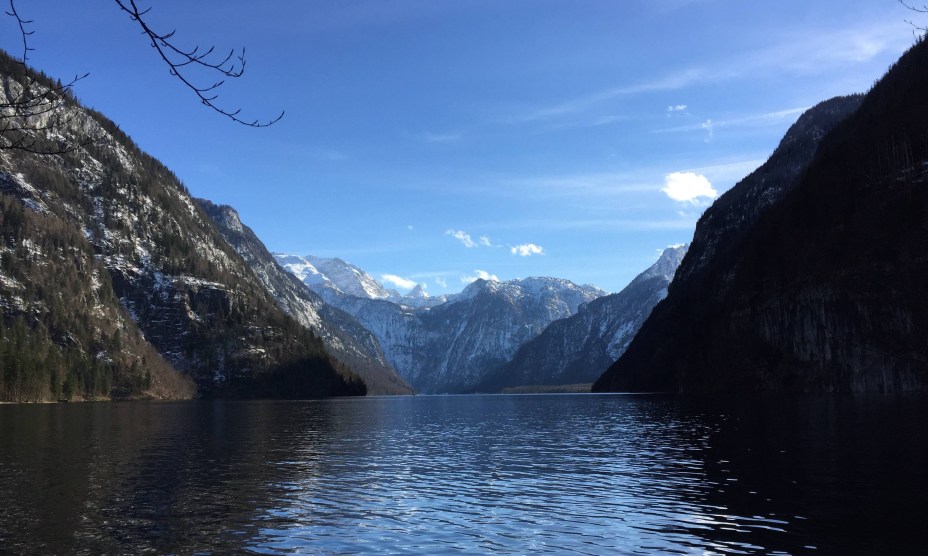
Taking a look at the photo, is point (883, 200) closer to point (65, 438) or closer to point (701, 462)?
point (701, 462)

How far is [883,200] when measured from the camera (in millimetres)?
177375

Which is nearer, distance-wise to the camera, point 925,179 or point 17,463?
point 17,463

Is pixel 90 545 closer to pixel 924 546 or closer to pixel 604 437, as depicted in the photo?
pixel 924 546

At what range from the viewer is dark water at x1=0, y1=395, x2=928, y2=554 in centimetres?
2719

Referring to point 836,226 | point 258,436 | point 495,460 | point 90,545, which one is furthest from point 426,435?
point 836,226

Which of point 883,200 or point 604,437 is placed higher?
point 883,200

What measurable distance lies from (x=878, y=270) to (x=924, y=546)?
508 ft

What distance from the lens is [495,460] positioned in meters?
55.5

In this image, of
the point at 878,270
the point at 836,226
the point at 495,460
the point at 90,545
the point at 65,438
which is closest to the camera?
the point at 90,545

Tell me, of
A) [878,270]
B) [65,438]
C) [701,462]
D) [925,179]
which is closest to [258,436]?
[65,438]

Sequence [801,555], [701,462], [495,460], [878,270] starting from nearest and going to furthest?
[801,555] < [701,462] < [495,460] < [878,270]

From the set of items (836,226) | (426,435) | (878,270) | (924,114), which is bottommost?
(426,435)

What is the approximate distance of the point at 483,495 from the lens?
1519 inches

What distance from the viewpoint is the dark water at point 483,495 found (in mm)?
27188
